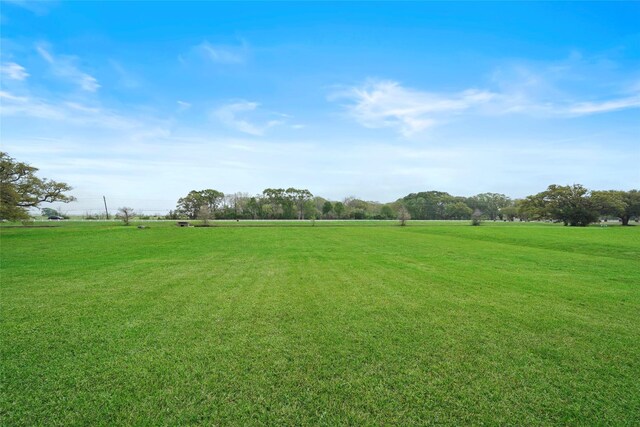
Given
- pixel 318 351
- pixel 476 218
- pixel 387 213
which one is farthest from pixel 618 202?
pixel 318 351

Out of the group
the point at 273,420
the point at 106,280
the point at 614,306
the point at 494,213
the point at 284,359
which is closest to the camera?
the point at 273,420

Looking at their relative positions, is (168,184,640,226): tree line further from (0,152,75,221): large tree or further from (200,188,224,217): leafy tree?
(0,152,75,221): large tree

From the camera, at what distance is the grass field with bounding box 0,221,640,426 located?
265 centimetres

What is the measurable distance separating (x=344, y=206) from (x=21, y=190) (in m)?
60.1

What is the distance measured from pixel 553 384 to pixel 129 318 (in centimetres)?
588

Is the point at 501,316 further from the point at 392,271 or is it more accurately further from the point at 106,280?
the point at 106,280

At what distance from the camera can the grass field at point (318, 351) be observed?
2648 millimetres

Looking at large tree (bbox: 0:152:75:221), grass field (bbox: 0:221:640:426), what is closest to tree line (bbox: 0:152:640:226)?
large tree (bbox: 0:152:75:221)

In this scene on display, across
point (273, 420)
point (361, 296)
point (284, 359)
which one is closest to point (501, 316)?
point (361, 296)

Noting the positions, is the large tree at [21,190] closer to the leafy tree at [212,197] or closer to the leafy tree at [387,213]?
the leafy tree at [212,197]

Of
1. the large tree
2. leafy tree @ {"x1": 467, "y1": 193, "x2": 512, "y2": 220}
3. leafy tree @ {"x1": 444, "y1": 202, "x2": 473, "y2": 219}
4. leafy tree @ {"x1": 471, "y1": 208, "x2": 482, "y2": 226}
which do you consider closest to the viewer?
the large tree

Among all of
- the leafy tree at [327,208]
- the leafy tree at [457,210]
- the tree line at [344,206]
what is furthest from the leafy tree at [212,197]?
the leafy tree at [457,210]

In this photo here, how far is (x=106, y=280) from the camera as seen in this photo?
24.9 feet

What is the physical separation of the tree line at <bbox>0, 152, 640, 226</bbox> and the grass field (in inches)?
927
